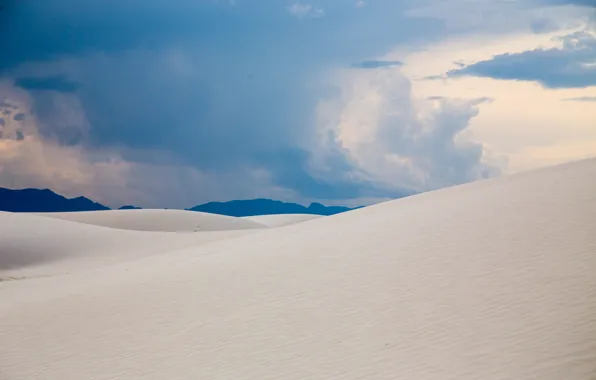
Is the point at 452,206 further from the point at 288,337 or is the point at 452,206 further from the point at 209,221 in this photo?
the point at 209,221

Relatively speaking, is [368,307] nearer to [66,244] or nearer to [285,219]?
[66,244]

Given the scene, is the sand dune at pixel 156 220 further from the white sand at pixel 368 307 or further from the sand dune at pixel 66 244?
the white sand at pixel 368 307

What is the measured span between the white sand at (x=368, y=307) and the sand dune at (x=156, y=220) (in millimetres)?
33160

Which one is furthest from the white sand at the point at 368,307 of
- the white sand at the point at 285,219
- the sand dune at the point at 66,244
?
the white sand at the point at 285,219

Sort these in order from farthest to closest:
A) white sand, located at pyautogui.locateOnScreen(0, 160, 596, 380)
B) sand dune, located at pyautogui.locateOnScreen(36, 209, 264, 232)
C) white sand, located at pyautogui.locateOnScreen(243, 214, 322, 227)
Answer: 1. white sand, located at pyautogui.locateOnScreen(243, 214, 322, 227)
2. sand dune, located at pyautogui.locateOnScreen(36, 209, 264, 232)
3. white sand, located at pyautogui.locateOnScreen(0, 160, 596, 380)

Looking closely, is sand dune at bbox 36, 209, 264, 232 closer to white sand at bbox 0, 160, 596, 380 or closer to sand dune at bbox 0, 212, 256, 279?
sand dune at bbox 0, 212, 256, 279

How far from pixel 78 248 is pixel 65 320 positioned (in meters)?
19.3

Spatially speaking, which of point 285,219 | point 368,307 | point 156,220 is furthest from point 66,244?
point 285,219

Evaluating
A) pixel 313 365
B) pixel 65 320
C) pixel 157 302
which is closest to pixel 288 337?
pixel 313 365

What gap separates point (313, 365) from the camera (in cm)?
888

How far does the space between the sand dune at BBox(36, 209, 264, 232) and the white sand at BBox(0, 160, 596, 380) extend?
3316cm

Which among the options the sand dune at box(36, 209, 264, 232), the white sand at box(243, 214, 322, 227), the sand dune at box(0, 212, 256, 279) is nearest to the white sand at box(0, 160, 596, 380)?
the sand dune at box(0, 212, 256, 279)

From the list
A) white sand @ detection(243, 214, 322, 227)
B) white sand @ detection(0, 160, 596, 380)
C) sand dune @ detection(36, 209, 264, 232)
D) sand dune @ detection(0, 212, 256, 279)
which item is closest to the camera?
white sand @ detection(0, 160, 596, 380)

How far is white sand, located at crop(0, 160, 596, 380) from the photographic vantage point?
835cm
